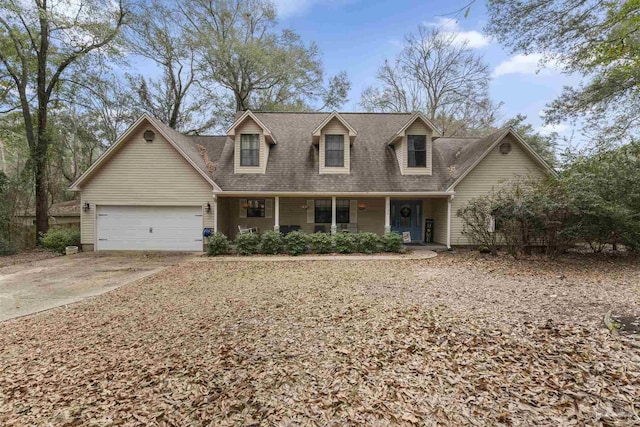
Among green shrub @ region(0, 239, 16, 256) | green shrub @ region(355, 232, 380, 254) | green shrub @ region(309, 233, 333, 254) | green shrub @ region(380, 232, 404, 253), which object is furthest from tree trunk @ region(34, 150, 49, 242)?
green shrub @ region(380, 232, 404, 253)

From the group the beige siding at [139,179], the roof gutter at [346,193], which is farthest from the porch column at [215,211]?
the beige siding at [139,179]

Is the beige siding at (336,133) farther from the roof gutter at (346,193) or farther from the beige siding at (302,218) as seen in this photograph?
the beige siding at (302,218)

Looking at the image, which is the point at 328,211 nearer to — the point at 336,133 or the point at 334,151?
the point at 334,151

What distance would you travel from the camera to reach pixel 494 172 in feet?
41.8

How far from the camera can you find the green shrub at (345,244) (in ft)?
38.8

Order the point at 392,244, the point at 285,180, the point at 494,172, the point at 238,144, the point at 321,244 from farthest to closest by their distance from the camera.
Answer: the point at 238,144
the point at 285,180
the point at 494,172
the point at 392,244
the point at 321,244

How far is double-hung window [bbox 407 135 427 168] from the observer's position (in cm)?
1363

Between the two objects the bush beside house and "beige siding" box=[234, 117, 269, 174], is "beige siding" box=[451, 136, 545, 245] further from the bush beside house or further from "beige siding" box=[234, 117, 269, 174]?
"beige siding" box=[234, 117, 269, 174]

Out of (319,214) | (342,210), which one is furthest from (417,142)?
(319,214)

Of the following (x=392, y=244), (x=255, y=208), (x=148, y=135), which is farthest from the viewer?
(x=255, y=208)

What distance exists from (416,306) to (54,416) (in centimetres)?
478

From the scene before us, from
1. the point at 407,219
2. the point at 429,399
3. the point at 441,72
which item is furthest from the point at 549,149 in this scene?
the point at 429,399

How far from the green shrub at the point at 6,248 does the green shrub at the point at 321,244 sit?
42.7 feet

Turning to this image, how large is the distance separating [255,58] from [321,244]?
49.9ft
